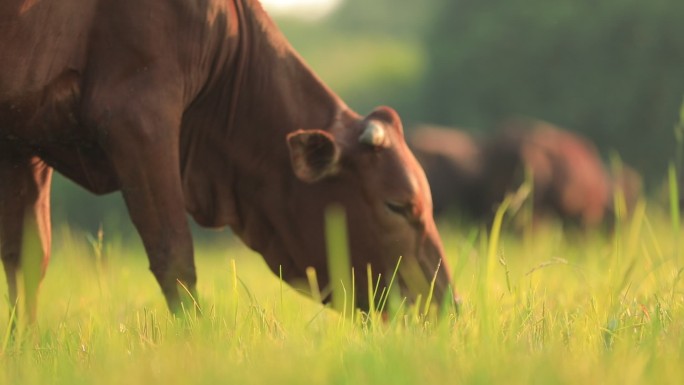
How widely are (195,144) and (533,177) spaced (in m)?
10.8

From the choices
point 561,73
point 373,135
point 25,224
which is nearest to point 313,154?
point 373,135

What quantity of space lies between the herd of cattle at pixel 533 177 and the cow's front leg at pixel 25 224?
10.5m

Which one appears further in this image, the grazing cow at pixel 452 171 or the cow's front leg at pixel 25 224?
the grazing cow at pixel 452 171

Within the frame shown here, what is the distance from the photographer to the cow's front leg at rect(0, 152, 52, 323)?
4.44 m

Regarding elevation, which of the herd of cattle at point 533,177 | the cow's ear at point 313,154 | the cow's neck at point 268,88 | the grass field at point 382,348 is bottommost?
the herd of cattle at point 533,177

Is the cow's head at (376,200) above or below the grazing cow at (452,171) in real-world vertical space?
above

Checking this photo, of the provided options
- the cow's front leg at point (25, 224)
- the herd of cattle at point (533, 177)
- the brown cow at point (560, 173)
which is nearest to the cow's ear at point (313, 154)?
the cow's front leg at point (25, 224)

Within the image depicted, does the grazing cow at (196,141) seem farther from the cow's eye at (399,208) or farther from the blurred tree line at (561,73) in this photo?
the blurred tree line at (561,73)

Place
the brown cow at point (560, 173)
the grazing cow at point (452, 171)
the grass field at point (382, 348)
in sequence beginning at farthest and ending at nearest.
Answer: the grazing cow at point (452, 171), the brown cow at point (560, 173), the grass field at point (382, 348)

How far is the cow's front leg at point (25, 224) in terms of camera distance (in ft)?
14.6

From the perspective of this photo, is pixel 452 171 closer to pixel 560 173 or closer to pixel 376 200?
pixel 560 173

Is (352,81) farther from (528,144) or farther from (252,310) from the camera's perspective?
(252,310)

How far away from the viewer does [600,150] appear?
19.5m

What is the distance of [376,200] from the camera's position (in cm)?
435
